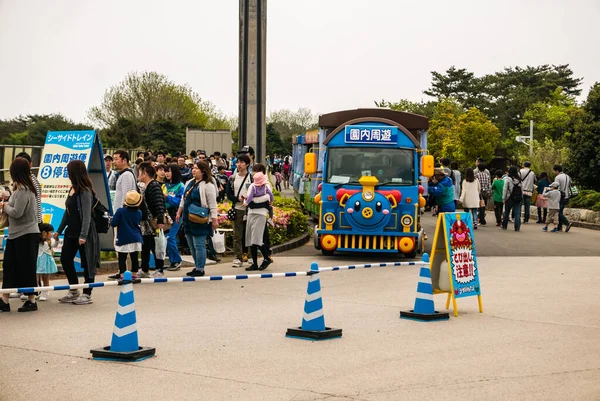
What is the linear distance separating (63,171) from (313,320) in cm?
713

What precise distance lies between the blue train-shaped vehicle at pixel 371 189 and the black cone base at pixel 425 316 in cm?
641

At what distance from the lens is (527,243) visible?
21797mm

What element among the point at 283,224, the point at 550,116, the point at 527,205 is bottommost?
the point at 283,224

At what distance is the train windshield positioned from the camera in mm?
17641

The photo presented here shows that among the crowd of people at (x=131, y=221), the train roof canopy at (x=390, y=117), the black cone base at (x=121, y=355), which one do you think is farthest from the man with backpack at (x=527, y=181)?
the black cone base at (x=121, y=355)

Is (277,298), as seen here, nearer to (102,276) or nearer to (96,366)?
(102,276)

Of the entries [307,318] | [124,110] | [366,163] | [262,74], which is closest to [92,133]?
[366,163]

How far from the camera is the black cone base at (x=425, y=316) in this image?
34.4 ft

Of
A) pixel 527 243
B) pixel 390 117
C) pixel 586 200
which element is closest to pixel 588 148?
pixel 586 200

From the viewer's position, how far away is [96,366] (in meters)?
7.79

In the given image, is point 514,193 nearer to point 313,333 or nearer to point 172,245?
point 172,245

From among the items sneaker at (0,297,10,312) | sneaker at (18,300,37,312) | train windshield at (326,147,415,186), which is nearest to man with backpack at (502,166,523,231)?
train windshield at (326,147,415,186)

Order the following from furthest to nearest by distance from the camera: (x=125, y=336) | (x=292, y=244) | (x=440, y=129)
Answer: (x=440, y=129), (x=292, y=244), (x=125, y=336)

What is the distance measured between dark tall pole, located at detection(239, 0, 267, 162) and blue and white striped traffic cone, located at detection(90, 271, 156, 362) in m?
17.6
